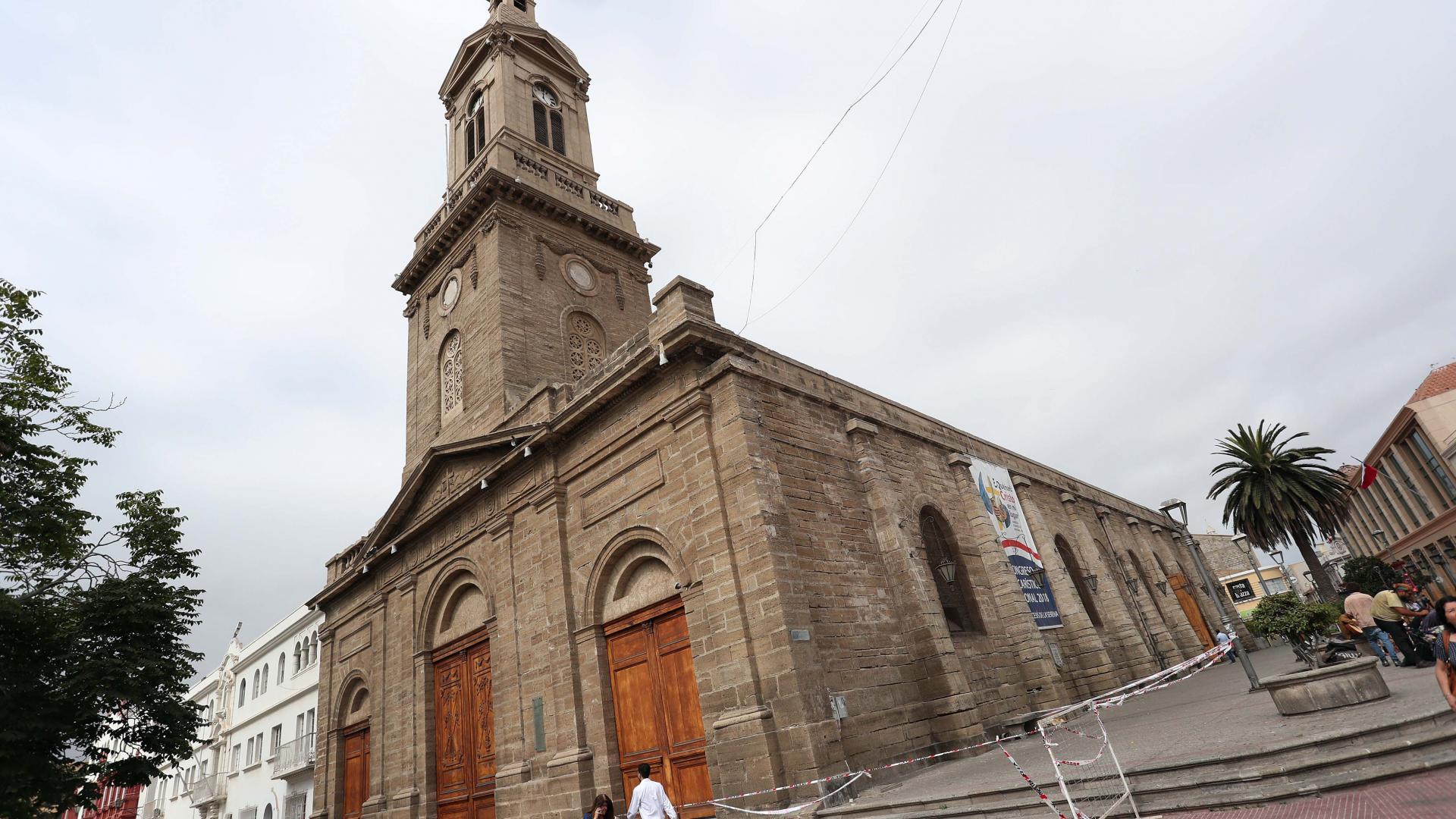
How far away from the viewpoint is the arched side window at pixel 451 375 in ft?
66.1

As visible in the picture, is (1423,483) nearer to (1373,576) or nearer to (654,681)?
(1373,576)

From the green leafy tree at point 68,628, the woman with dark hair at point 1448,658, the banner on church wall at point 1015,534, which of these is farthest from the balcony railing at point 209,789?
the woman with dark hair at point 1448,658

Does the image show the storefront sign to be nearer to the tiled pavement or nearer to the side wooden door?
the side wooden door

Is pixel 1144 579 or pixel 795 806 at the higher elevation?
pixel 1144 579

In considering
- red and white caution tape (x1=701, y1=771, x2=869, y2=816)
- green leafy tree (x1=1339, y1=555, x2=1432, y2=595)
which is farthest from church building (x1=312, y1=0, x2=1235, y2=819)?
green leafy tree (x1=1339, y1=555, x2=1432, y2=595)

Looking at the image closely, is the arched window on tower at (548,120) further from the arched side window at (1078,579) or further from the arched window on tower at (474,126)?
the arched side window at (1078,579)

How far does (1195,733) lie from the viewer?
27.6 feet

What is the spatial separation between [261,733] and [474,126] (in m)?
27.4

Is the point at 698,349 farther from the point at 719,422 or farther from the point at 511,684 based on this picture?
the point at 511,684

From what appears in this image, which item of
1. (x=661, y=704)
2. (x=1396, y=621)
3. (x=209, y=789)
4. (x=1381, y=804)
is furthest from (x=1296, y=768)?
(x=209, y=789)

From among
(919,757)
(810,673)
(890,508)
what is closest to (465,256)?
(890,508)

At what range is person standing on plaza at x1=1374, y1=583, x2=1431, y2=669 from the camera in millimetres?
10438

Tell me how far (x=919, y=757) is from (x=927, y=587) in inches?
110

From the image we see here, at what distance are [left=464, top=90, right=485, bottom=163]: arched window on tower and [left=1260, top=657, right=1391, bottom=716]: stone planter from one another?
24599mm
